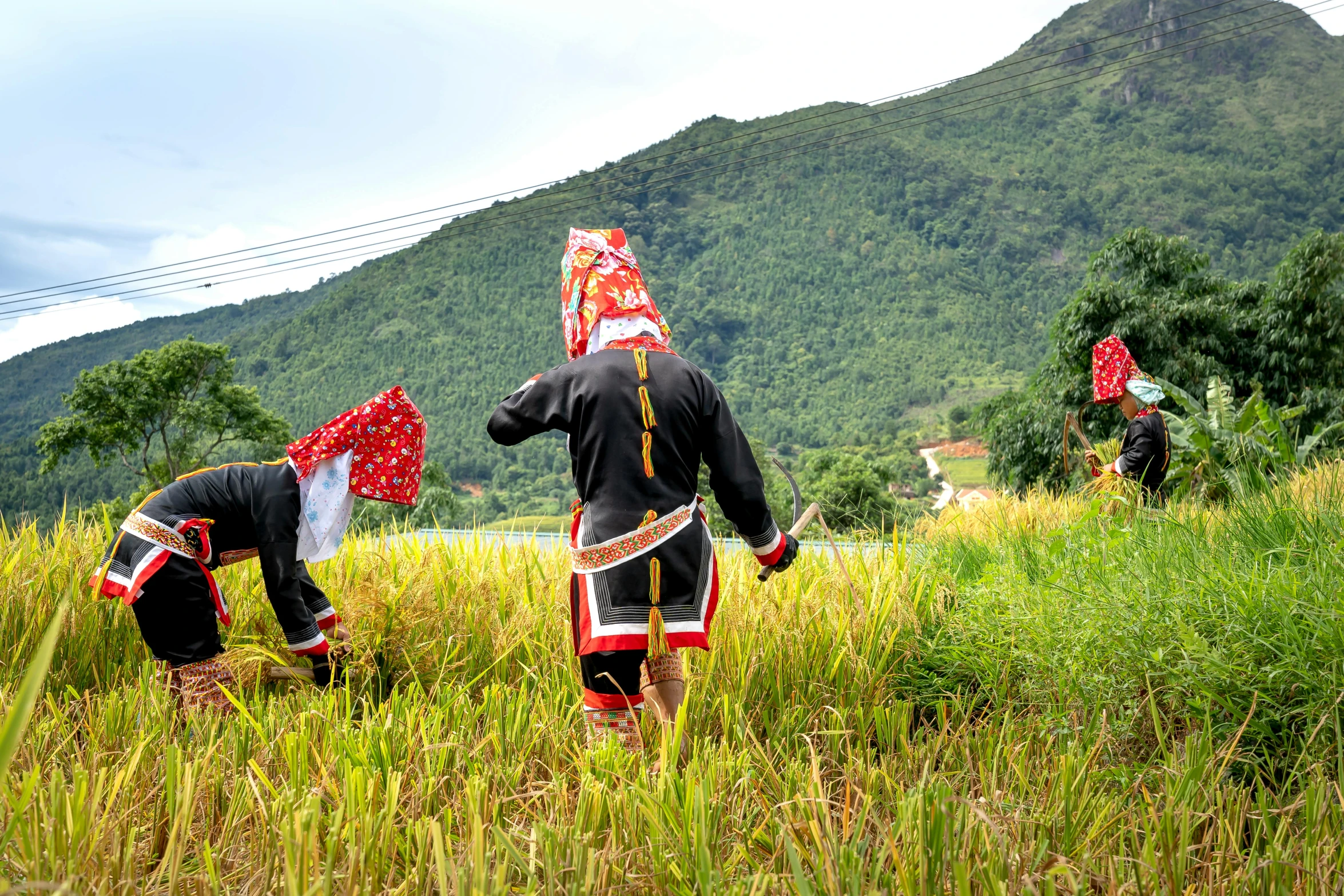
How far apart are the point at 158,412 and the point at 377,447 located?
918 inches

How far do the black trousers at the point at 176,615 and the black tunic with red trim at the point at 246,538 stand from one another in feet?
0.17

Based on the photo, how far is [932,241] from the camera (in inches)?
3100

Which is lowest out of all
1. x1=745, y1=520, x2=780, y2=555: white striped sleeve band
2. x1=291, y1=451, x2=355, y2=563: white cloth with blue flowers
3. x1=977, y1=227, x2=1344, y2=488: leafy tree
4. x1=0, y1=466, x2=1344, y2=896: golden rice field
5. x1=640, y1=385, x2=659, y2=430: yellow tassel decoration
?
x1=977, y1=227, x2=1344, y2=488: leafy tree

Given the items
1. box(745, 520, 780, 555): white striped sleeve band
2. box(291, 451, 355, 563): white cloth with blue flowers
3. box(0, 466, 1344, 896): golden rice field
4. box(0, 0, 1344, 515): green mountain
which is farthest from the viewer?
box(0, 0, 1344, 515): green mountain

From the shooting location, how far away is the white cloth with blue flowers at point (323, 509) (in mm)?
3074

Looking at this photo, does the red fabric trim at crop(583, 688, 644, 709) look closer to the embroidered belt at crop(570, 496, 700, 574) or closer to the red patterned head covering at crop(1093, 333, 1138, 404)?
the embroidered belt at crop(570, 496, 700, 574)

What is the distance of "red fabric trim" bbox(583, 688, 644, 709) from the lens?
2.33 m

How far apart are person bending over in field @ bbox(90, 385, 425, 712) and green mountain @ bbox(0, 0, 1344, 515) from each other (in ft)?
147

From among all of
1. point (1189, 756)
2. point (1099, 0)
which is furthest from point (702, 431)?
point (1099, 0)

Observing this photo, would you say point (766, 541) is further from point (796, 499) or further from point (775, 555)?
point (796, 499)

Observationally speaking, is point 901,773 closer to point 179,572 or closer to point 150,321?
point 179,572

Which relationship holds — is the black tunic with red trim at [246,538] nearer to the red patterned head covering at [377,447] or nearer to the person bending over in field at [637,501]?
the red patterned head covering at [377,447]

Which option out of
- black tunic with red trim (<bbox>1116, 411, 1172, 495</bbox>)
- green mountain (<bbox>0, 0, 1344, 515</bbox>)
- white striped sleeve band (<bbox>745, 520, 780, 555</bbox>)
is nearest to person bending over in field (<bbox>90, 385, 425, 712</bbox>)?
white striped sleeve band (<bbox>745, 520, 780, 555</bbox>)

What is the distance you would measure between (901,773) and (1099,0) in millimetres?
137350
